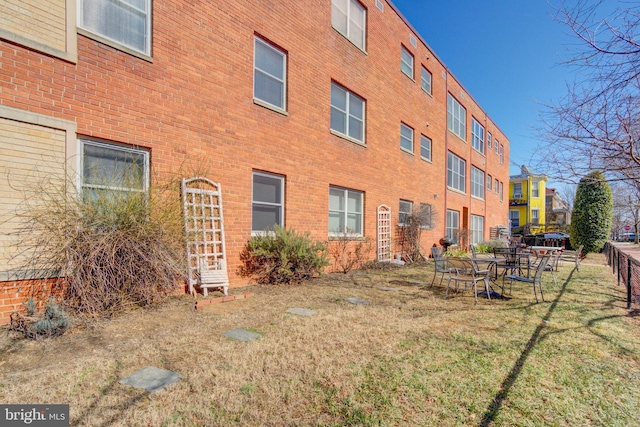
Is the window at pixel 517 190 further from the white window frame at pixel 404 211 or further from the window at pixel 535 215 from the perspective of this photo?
the white window frame at pixel 404 211

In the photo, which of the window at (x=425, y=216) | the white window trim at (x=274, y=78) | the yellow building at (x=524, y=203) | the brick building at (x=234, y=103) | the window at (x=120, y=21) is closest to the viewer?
the brick building at (x=234, y=103)

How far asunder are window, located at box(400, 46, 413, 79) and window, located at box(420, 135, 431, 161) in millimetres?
2967

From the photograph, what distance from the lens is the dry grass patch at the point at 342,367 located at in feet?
8.87

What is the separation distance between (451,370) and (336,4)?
11199 mm

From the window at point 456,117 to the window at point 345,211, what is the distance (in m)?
10.3

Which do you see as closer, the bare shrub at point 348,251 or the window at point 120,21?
the window at point 120,21

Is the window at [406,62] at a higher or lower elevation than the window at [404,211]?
higher

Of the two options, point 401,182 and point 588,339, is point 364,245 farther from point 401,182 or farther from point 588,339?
point 588,339

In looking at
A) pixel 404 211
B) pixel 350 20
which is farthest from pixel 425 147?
pixel 350 20

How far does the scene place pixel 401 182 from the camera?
45.7 feet

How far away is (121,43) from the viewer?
19.3 feet

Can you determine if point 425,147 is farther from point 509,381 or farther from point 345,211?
point 509,381

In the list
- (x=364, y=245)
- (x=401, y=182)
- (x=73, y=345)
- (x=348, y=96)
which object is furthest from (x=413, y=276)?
(x=73, y=345)

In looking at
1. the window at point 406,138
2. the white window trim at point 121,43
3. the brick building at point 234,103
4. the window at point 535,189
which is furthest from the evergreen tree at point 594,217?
the window at point 535,189
